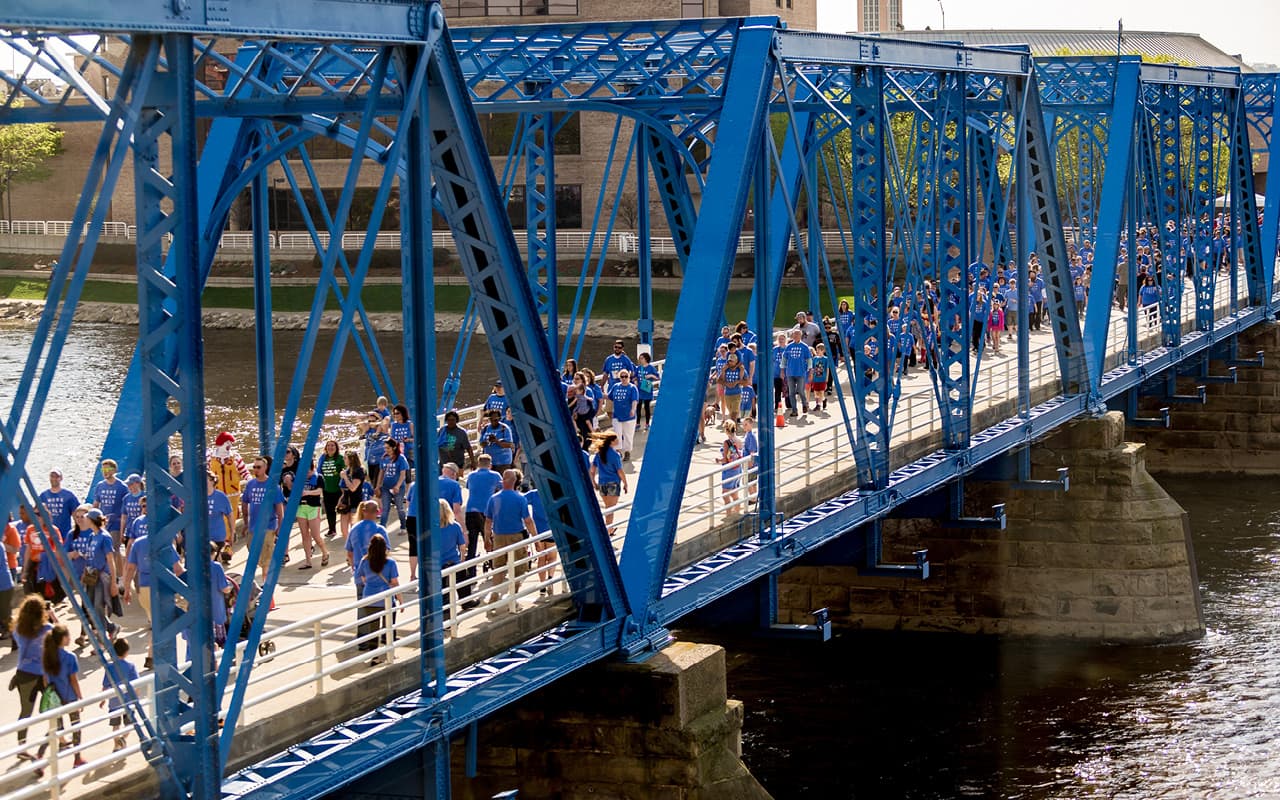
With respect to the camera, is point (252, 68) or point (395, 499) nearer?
point (252, 68)

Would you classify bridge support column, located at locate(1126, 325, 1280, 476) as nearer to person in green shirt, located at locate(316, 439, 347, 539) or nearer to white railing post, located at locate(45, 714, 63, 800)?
person in green shirt, located at locate(316, 439, 347, 539)

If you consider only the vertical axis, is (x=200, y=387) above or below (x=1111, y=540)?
above

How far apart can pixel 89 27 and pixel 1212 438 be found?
37752 millimetres

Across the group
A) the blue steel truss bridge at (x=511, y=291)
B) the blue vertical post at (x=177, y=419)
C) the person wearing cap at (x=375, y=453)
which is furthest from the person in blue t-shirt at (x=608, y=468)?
the blue vertical post at (x=177, y=419)

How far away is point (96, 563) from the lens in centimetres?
1554

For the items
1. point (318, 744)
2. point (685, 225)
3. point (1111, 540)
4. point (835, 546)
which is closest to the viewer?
point (318, 744)

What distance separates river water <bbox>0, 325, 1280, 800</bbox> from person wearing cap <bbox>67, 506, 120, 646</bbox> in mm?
9437

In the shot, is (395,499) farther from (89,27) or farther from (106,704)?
(89,27)

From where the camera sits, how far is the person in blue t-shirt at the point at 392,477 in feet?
63.5

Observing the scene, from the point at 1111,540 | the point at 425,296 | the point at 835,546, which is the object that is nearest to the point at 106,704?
the point at 425,296

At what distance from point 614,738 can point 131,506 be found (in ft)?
15.1

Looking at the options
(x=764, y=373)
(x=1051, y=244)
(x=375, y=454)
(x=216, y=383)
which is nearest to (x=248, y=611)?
(x=375, y=454)

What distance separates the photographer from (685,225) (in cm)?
2638

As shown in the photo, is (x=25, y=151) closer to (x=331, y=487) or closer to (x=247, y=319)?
(x=247, y=319)
